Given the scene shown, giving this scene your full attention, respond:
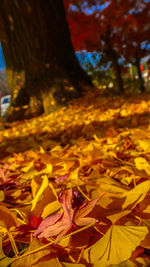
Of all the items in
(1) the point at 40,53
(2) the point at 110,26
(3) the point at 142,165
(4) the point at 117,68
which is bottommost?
(3) the point at 142,165

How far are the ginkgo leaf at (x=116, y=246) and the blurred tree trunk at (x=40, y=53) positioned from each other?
2.53m

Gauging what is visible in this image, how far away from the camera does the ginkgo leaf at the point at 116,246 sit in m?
0.25

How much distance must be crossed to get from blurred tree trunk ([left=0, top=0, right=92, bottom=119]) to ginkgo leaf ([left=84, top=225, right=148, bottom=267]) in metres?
2.53

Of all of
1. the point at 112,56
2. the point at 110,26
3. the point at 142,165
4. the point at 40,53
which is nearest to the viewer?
the point at 142,165

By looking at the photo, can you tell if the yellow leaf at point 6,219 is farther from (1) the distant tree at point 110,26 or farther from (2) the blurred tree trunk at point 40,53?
(1) the distant tree at point 110,26

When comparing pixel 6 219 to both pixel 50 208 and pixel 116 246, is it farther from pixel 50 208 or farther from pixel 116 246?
pixel 116 246

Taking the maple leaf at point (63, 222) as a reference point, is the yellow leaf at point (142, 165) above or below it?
below

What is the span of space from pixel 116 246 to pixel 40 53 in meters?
3.00

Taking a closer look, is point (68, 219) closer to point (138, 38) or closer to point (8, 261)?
point (8, 261)

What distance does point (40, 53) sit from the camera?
2996mm

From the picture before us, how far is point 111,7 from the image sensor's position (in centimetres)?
493

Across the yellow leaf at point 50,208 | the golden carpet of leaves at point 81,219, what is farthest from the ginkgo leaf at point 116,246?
the yellow leaf at point 50,208

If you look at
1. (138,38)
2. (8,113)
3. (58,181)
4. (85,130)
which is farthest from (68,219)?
(138,38)

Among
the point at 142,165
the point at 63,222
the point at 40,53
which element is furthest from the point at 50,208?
the point at 40,53
